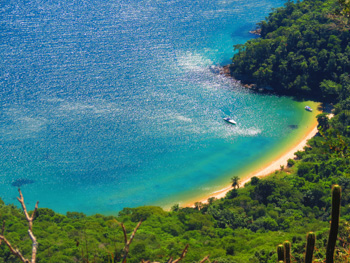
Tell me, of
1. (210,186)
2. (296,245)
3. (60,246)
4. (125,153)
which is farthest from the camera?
(125,153)

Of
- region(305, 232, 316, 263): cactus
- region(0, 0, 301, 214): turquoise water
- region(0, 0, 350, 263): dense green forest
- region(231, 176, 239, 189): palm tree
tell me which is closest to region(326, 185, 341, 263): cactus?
region(305, 232, 316, 263): cactus

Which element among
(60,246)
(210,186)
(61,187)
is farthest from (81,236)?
(210,186)

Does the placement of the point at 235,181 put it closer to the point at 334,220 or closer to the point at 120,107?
the point at 120,107

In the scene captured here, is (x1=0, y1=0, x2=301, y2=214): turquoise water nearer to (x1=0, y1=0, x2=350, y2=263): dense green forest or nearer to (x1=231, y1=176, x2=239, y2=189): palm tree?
(x1=231, y1=176, x2=239, y2=189): palm tree

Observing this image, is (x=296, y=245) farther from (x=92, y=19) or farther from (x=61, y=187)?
(x=92, y=19)

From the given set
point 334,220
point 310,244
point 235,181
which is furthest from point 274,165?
point 310,244

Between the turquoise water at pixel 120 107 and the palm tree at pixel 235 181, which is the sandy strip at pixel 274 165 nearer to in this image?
the palm tree at pixel 235 181
